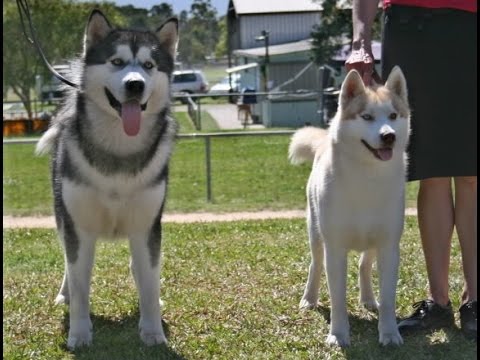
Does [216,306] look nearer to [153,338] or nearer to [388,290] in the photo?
[153,338]

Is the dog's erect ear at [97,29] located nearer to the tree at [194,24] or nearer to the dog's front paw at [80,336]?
the tree at [194,24]

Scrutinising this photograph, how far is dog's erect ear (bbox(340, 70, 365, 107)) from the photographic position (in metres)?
3.98

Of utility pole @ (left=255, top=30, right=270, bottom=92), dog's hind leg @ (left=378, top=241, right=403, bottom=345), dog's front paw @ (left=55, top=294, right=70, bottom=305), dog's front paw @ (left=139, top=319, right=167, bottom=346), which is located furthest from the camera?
utility pole @ (left=255, top=30, right=270, bottom=92)

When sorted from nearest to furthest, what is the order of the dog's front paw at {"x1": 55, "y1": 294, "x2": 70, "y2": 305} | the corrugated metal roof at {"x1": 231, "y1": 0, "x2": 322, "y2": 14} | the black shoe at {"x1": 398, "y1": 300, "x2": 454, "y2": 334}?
1. the black shoe at {"x1": 398, "y1": 300, "x2": 454, "y2": 334}
2. the dog's front paw at {"x1": 55, "y1": 294, "x2": 70, "y2": 305}
3. the corrugated metal roof at {"x1": 231, "y1": 0, "x2": 322, "y2": 14}

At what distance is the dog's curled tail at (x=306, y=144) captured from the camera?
5051 millimetres

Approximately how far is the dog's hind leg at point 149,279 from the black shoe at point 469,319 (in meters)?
1.68

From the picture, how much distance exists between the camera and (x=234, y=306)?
486cm

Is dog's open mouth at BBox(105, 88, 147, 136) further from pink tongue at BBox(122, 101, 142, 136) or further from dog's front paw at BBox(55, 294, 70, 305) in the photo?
dog's front paw at BBox(55, 294, 70, 305)

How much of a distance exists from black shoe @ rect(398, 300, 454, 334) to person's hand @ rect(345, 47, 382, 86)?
136 cm

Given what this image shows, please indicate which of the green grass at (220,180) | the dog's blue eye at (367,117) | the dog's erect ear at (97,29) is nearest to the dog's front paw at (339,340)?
the dog's blue eye at (367,117)

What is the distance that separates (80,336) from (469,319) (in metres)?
2.18

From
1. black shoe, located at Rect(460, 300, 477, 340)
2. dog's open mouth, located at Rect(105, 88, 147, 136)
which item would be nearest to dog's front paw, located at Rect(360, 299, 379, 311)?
black shoe, located at Rect(460, 300, 477, 340)

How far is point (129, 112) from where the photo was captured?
396 centimetres

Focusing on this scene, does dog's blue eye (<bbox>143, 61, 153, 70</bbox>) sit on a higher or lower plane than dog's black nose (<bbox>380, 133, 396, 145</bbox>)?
higher
